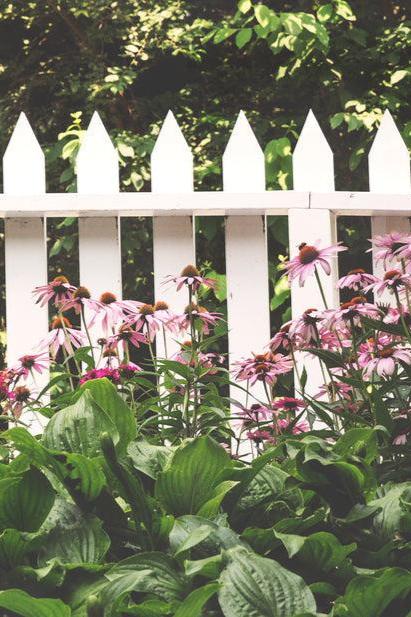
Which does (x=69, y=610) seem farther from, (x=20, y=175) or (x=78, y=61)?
(x=78, y=61)

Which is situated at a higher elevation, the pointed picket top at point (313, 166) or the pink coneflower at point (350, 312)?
the pointed picket top at point (313, 166)

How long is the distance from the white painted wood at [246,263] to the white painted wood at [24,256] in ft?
1.74

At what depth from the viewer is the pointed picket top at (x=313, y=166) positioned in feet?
9.25

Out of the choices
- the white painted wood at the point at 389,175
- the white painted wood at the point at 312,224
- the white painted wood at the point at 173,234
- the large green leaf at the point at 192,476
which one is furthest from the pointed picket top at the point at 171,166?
the large green leaf at the point at 192,476

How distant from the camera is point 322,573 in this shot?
88cm

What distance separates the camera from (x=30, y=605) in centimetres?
76

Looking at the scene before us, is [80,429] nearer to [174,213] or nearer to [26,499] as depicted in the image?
[26,499]

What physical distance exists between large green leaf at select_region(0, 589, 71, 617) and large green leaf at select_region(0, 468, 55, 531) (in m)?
0.13

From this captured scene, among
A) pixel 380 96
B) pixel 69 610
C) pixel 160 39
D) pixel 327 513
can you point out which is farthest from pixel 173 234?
pixel 160 39

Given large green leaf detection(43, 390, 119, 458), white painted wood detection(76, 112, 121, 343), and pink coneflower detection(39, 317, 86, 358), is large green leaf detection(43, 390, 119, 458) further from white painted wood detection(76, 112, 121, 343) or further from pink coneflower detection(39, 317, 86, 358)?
white painted wood detection(76, 112, 121, 343)

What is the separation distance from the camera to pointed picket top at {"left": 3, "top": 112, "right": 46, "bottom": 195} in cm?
280

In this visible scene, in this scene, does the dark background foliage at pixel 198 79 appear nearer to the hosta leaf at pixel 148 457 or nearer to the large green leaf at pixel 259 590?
the hosta leaf at pixel 148 457

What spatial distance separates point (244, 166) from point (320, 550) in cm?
207

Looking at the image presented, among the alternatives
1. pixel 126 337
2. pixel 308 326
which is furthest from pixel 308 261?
pixel 126 337
